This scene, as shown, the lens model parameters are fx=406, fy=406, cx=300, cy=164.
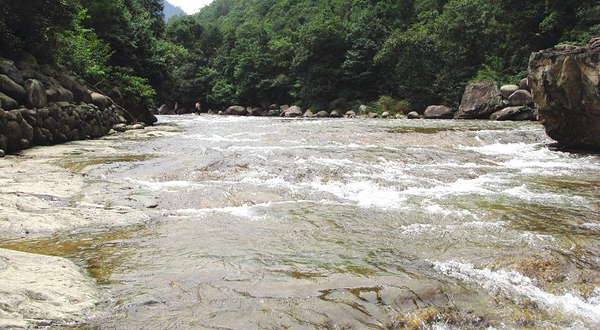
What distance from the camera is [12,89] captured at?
33.8ft

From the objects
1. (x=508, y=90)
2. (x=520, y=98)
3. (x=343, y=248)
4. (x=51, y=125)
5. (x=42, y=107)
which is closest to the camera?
(x=343, y=248)

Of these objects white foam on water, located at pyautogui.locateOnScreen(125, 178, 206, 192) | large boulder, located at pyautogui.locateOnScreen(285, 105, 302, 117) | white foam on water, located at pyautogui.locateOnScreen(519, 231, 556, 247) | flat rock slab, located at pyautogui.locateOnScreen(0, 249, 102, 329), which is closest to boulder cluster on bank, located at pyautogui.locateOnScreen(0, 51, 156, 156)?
white foam on water, located at pyautogui.locateOnScreen(125, 178, 206, 192)

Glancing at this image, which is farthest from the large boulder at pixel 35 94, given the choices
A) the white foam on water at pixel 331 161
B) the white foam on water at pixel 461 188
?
the white foam on water at pixel 461 188

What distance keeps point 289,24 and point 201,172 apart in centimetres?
5809

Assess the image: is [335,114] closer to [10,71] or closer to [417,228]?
[10,71]

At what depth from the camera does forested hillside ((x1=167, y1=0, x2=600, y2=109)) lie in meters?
25.6

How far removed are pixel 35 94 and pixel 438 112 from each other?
76.3ft

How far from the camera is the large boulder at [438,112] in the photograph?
26922mm

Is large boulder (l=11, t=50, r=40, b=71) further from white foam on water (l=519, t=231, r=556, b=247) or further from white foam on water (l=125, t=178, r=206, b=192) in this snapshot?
white foam on water (l=519, t=231, r=556, b=247)

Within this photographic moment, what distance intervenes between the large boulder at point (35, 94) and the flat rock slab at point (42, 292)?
355 inches

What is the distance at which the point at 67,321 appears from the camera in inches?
99.6

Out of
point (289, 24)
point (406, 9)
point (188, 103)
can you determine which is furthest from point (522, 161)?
point (289, 24)

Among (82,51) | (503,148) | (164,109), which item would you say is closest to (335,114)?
(82,51)

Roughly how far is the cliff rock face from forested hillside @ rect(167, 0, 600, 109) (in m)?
12.5
